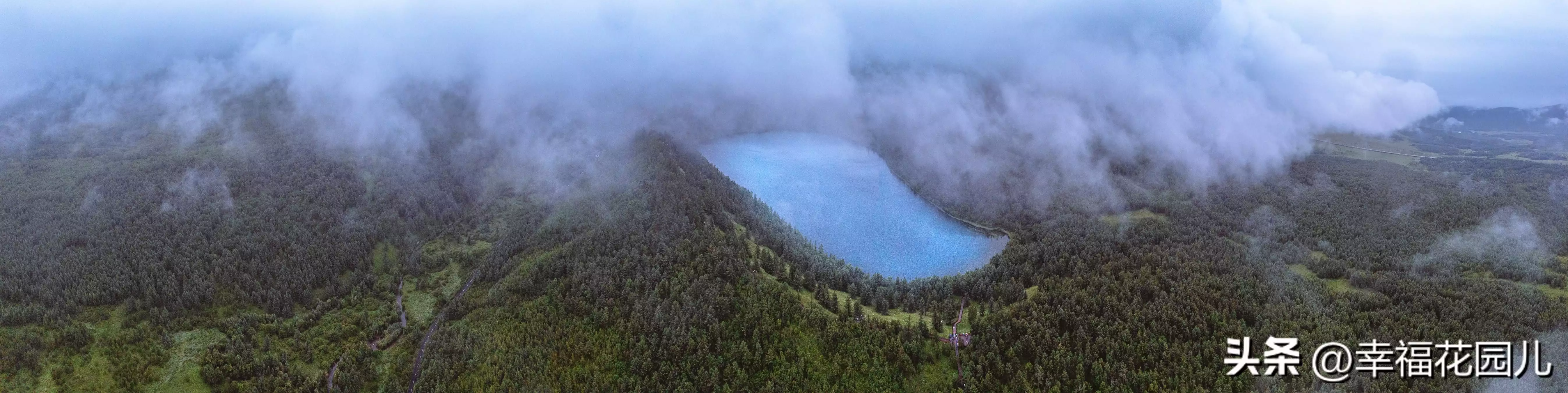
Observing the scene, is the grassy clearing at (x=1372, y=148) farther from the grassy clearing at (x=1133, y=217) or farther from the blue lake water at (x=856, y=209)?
the blue lake water at (x=856, y=209)

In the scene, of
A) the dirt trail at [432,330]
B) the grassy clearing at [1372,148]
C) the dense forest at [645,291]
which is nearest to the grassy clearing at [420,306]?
the dense forest at [645,291]

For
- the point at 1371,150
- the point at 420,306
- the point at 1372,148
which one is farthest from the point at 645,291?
the point at 1372,148

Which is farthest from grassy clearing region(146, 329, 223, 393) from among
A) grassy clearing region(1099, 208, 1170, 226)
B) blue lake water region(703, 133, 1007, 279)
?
grassy clearing region(1099, 208, 1170, 226)

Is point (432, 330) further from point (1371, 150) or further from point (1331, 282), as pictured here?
point (1371, 150)

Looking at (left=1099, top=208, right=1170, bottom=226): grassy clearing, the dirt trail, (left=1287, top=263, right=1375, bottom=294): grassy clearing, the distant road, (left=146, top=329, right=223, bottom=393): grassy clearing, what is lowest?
(left=146, top=329, right=223, bottom=393): grassy clearing

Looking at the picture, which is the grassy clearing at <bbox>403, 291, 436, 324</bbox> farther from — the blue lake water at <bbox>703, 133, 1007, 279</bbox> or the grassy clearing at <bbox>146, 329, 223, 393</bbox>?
the blue lake water at <bbox>703, 133, 1007, 279</bbox>

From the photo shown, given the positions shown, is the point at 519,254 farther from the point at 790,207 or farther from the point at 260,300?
the point at 790,207

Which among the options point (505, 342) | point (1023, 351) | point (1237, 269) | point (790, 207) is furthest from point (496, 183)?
point (1237, 269)
